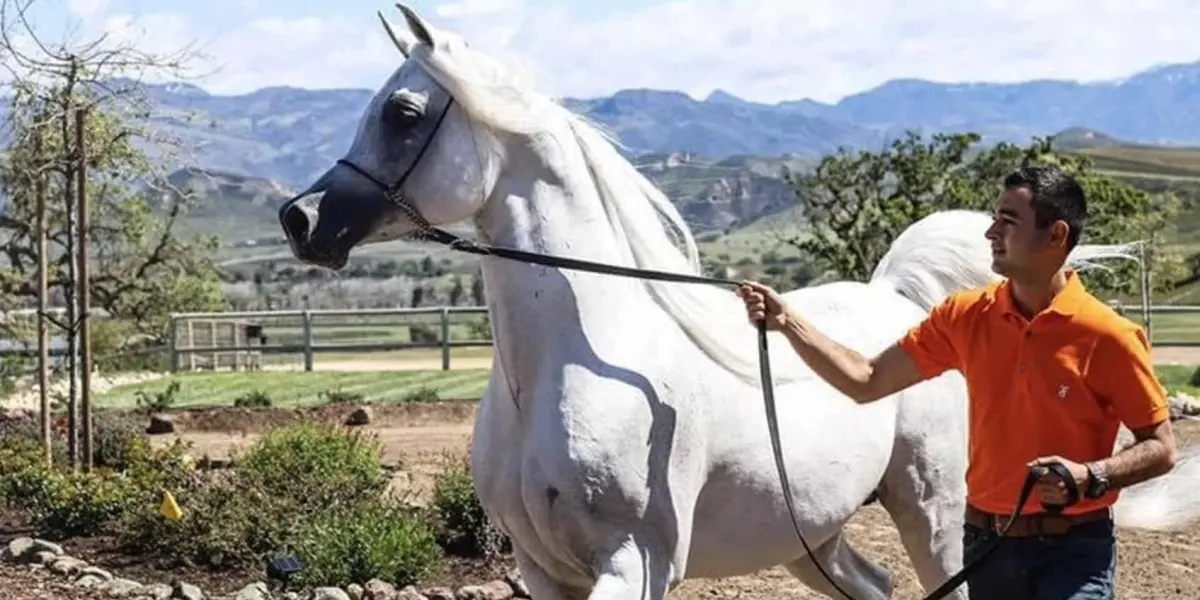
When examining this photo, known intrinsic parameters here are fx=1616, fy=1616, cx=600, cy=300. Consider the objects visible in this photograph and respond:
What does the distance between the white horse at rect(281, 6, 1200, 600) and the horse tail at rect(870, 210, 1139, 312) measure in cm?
107

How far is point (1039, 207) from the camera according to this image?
142 inches

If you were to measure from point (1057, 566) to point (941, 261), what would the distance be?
2.22 metres

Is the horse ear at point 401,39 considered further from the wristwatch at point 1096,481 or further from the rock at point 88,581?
the rock at point 88,581

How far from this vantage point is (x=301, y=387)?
21.7m

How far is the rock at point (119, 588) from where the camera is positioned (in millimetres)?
8031

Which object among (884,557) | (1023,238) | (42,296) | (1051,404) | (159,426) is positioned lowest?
(159,426)

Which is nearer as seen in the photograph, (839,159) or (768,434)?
(768,434)

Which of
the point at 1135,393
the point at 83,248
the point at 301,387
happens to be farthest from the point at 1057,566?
the point at 301,387

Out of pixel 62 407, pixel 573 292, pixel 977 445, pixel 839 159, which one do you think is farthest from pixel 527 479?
pixel 839 159

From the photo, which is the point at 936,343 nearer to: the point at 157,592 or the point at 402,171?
the point at 402,171

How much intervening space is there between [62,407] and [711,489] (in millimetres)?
13562

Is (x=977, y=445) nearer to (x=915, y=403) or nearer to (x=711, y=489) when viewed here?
(x=711, y=489)

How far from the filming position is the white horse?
4.07m

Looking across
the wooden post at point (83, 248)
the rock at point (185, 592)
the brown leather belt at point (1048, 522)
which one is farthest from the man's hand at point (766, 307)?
the wooden post at point (83, 248)
